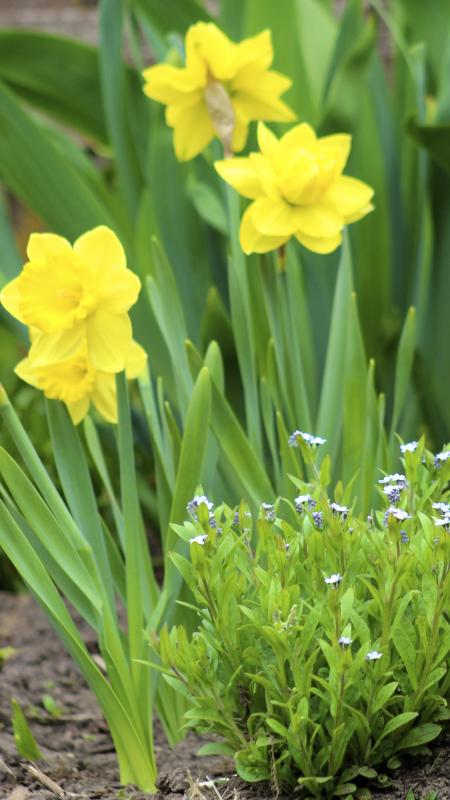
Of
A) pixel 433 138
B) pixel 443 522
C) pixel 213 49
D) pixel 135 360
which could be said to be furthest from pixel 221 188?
pixel 443 522

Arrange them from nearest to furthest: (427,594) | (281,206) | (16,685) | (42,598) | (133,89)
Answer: (427,594) → (42,598) → (281,206) → (16,685) → (133,89)

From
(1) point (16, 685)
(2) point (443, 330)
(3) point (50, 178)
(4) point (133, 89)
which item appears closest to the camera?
(1) point (16, 685)

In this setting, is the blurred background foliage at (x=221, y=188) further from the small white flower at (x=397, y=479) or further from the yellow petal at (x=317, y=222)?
the small white flower at (x=397, y=479)

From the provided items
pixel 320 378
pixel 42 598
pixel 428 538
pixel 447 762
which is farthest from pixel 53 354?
pixel 320 378

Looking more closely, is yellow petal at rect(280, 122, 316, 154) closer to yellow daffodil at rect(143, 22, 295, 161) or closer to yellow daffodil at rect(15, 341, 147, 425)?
yellow daffodil at rect(143, 22, 295, 161)

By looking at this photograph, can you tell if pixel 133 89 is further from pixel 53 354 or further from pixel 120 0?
pixel 53 354

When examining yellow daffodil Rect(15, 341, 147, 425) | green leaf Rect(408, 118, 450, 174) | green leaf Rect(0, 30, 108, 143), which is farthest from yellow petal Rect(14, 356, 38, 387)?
green leaf Rect(0, 30, 108, 143)
